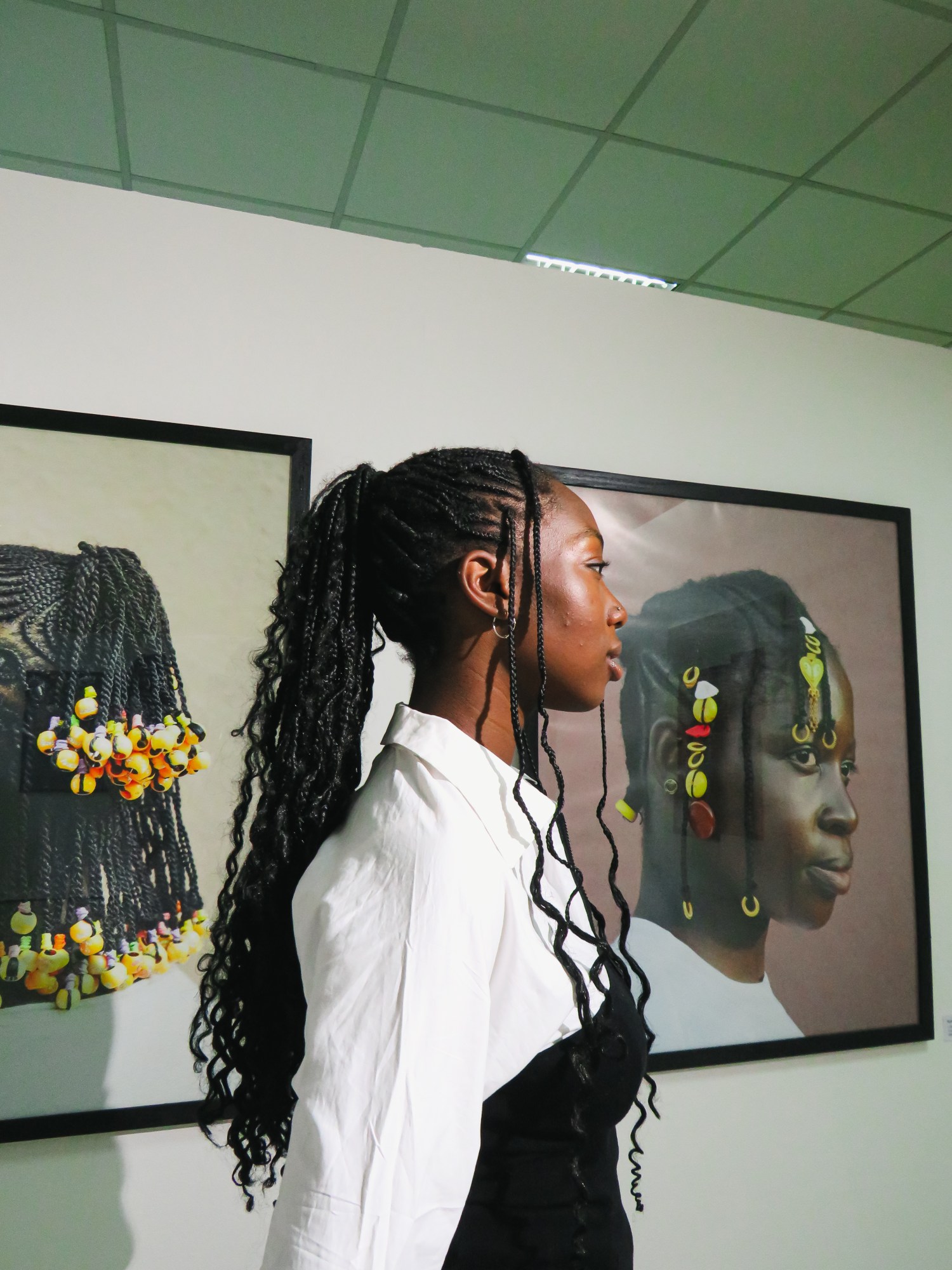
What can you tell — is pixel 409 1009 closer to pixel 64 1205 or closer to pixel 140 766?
pixel 140 766

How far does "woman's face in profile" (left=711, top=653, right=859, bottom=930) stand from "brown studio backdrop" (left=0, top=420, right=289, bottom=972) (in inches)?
36.2

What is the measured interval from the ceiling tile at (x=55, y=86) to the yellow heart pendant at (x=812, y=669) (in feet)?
5.96

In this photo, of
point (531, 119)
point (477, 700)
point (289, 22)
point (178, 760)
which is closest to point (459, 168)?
point (531, 119)

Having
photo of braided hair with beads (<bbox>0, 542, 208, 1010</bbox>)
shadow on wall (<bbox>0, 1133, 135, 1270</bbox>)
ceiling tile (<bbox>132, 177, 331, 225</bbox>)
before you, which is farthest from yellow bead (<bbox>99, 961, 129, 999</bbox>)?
ceiling tile (<bbox>132, 177, 331, 225</bbox>)

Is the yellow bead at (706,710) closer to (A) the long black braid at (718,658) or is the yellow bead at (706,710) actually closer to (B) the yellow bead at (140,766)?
(A) the long black braid at (718,658)

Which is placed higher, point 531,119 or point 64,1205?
point 531,119

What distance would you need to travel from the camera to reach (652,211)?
6.66ft

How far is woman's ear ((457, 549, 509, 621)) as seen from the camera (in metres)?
0.80

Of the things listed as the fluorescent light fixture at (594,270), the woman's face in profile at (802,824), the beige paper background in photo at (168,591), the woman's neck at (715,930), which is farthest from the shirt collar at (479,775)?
the fluorescent light fixture at (594,270)

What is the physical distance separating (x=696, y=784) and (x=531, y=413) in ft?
2.63

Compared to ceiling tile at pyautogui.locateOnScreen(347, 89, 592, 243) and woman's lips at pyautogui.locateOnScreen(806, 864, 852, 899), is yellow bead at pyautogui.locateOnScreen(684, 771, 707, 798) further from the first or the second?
ceiling tile at pyautogui.locateOnScreen(347, 89, 592, 243)

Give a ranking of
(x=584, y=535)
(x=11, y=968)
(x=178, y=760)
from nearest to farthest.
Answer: (x=584, y=535) → (x=11, y=968) → (x=178, y=760)

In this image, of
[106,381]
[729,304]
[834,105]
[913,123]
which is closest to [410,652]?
[106,381]

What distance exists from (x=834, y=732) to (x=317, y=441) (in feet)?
3.93
